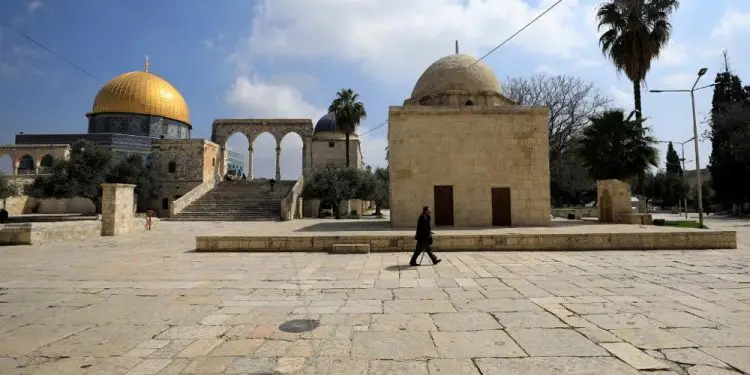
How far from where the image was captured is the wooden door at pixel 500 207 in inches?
612

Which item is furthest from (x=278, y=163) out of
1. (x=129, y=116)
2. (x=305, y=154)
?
(x=129, y=116)

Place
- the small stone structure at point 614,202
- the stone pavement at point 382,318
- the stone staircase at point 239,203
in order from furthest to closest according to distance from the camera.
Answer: the stone staircase at point 239,203, the small stone structure at point 614,202, the stone pavement at point 382,318

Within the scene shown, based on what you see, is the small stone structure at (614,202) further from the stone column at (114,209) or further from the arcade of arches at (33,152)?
the arcade of arches at (33,152)

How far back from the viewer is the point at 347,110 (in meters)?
33.9

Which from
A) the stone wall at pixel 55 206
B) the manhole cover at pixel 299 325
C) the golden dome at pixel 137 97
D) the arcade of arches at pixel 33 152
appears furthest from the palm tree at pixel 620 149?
the arcade of arches at pixel 33 152

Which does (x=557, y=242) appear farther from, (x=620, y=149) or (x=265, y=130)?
(x=265, y=130)

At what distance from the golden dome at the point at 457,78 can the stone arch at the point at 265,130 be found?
67.8 ft

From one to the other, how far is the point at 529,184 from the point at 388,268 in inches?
397

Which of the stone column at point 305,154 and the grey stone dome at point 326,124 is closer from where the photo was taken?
the stone column at point 305,154

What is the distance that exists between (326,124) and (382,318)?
41.3 m

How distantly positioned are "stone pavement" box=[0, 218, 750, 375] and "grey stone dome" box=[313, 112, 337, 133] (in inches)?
1448

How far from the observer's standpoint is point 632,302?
15.9 feet

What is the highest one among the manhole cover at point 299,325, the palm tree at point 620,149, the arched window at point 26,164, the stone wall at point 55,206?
the arched window at point 26,164

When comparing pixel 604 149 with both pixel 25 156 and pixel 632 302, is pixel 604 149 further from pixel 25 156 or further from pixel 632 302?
pixel 25 156
